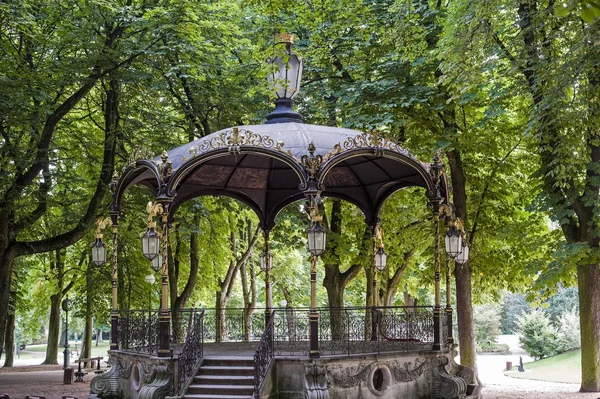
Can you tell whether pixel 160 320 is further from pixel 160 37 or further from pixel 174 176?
pixel 160 37

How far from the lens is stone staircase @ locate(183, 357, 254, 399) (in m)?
14.3

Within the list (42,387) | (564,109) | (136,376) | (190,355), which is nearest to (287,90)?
(564,109)

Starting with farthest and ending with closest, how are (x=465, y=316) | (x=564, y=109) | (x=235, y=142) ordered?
(x=465, y=316), (x=564, y=109), (x=235, y=142)

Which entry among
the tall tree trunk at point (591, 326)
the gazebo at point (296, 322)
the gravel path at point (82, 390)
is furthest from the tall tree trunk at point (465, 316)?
the gazebo at point (296, 322)

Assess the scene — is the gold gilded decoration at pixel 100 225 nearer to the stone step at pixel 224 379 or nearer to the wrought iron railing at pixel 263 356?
the stone step at pixel 224 379

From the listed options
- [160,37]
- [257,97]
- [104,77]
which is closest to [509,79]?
[257,97]

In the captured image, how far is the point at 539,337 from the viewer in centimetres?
4591

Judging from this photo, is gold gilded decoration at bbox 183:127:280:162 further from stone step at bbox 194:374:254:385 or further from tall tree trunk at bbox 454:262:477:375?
tall tree trunk at bbox 454:262:477:375

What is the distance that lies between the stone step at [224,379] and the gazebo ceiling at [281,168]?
3903 mm

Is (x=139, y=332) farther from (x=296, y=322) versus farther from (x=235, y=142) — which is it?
(x=235, y=142)

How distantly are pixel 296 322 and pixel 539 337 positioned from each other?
1302 inches

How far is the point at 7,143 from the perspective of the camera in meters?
20.2

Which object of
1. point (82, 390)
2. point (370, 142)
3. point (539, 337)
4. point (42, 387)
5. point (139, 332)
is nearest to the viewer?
point (370, 142)

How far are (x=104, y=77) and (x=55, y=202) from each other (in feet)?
13.2
